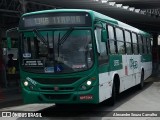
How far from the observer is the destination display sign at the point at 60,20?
1022 centimetres

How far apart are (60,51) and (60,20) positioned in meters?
0.87

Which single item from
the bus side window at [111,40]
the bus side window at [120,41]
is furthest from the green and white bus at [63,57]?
the bus side window at [120,41]

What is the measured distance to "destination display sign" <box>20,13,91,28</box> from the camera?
1022 cm

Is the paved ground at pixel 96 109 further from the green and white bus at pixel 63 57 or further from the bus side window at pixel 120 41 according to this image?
the bus side window at pixel 120 41

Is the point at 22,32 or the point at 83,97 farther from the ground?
the point at 22,32

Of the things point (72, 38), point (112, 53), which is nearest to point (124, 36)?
Answer: point (112, 53)

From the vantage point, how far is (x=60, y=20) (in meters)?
10.3

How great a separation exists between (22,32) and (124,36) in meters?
4.81

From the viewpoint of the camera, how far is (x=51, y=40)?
33.3ft

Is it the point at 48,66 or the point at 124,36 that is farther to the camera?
the point at 124,36

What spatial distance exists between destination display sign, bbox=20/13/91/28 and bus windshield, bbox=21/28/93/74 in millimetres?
199

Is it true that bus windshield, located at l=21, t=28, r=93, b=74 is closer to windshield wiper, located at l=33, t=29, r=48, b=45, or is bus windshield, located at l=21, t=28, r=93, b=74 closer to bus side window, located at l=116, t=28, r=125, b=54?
windshield wiper, located at l=33, t=29, r=48, b=45

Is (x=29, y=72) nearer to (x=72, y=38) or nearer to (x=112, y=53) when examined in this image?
(x=72, y=38)

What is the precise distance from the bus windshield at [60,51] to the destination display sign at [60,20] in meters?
0.20
